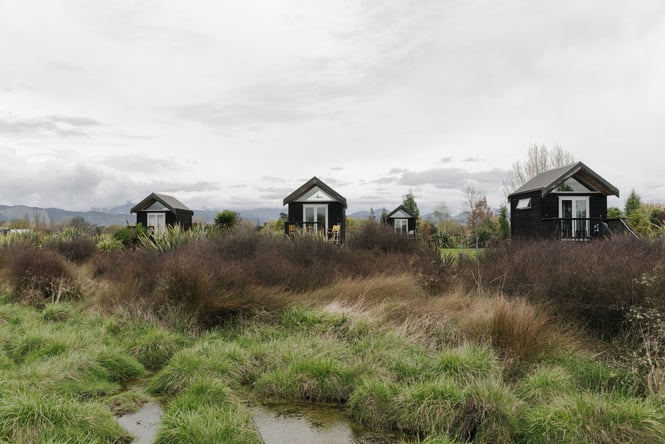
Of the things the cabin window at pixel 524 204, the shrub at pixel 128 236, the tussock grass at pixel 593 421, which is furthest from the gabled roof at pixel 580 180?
the tussock grass at pixel 593 421

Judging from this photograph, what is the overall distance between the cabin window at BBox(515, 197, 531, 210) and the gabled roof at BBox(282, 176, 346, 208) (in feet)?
28.5

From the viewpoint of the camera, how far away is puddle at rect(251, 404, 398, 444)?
12.7ft

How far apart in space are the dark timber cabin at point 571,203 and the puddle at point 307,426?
18.0 metres

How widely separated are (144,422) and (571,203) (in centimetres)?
2112

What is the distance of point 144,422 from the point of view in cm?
414

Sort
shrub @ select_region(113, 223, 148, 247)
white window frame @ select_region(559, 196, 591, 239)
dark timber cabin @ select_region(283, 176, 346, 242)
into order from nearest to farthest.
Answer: shrub @ select_region(113, 223, 148, 247)
white window frame @ select_region(559, 196, 591, 239)
dark timber cabin @ select_region(283, 176, 346, 242)

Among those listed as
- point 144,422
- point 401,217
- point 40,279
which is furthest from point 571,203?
point 144,422

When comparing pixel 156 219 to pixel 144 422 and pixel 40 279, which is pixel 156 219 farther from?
pixel 144 422

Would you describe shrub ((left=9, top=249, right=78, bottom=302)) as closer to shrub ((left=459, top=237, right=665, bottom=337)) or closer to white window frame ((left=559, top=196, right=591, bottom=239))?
shrub ((left=459, top=237, right=665, bottom=337))

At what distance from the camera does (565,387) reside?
14.0 ft

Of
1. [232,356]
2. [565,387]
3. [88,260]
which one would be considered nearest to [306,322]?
[232,356]

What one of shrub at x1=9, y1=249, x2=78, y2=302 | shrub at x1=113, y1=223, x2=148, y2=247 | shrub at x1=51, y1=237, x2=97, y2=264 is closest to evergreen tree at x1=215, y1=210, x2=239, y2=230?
shrub at x1=113, y1=223, x2=148, y2=247

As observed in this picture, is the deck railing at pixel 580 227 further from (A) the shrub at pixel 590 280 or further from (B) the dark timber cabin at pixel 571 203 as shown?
(A) the shrub at pixel 590 280

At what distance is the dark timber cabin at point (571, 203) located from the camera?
20.3m
